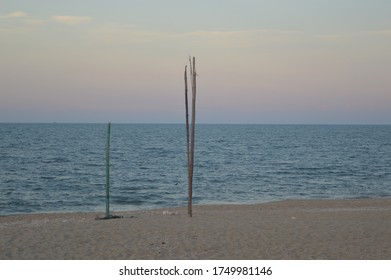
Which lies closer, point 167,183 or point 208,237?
point 208,237

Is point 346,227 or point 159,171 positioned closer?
point 346,227

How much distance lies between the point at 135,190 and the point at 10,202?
7561mm

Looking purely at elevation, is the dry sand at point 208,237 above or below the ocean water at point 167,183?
above

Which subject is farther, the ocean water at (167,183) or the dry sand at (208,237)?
the ocean water at (167,183)

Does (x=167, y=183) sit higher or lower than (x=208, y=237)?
lower

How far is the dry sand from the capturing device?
1110 centimetres

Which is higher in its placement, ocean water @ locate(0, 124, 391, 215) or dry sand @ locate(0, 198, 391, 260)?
dry sand @ locate(0, 198, 391, 260)

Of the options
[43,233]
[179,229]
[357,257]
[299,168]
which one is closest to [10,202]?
[43,233]

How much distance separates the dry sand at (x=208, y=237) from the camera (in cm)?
1110

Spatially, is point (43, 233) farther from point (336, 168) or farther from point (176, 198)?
point (336, 168)

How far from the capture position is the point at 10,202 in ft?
77.3

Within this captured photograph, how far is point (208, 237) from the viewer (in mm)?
12906

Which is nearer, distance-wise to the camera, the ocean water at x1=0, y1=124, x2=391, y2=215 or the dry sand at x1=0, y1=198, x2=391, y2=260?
the dry sand at x1=0, y1=198, x2=391, y2=260
